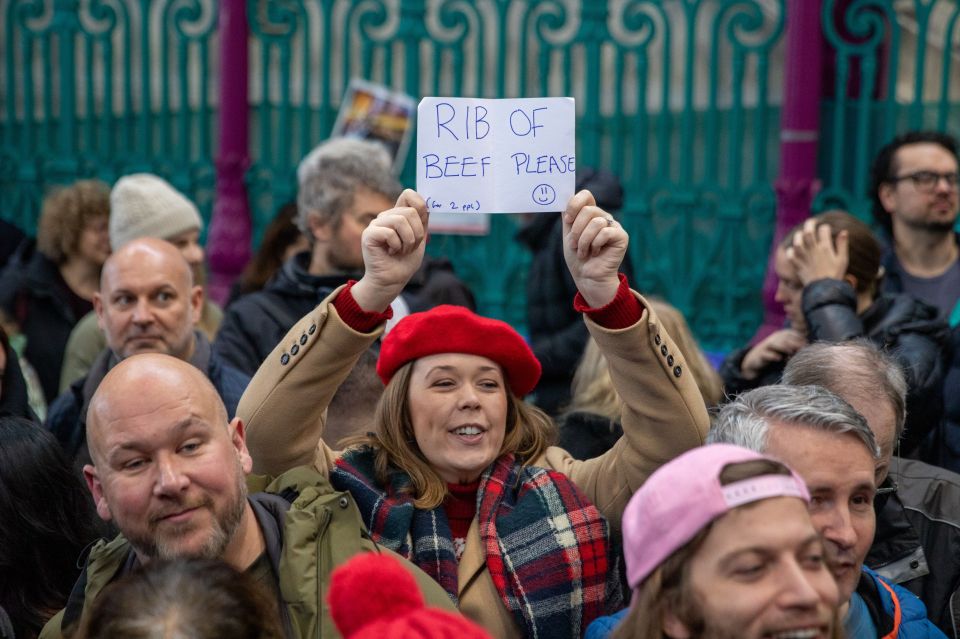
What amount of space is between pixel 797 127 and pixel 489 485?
160 inches

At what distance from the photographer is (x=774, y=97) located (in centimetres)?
704

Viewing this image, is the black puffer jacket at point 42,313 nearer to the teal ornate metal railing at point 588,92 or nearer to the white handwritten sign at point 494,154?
the teal ornate metal railing at point 588,92

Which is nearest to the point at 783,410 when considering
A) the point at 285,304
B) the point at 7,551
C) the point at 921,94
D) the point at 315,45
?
the point at 7,551

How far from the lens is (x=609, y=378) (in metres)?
4.30

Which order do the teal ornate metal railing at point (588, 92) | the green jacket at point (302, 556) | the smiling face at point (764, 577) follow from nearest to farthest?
the smiling face at point (764, 577)
the green jacket at point (302, 556)
the teal ornate metal railing at point (588, 92)

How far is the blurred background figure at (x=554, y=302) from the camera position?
211 inches

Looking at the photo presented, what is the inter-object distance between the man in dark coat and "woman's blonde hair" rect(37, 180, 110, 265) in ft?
5.07

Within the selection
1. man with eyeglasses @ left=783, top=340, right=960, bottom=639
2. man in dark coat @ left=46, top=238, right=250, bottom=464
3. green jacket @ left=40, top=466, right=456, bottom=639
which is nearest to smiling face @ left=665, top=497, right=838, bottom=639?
green jacket @ left=40, top=466, right=456, bottom=639

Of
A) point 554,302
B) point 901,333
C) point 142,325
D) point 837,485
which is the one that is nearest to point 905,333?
point 901,333

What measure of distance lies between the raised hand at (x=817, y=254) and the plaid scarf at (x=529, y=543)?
5.51ft

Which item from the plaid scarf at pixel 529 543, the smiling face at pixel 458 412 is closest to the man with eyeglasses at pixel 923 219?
the smiling face at pixel 458 412

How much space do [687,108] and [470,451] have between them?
4.11m

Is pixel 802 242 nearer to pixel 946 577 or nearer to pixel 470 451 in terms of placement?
pixel 946 577

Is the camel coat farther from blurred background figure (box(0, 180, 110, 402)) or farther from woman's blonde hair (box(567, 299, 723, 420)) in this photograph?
blurred background figure (box(0, 180, 110, 402))
